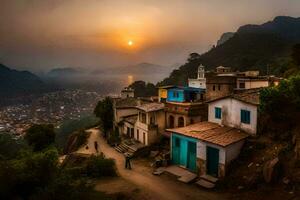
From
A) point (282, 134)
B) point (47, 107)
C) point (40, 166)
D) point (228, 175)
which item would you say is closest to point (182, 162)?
point (228, 175)

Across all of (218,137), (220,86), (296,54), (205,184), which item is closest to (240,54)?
(296,54)

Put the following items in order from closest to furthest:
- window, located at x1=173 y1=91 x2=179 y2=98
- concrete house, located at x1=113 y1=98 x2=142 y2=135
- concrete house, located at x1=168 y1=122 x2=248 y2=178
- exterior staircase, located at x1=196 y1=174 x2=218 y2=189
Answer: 1. exterior staircase, located at x1=196 y1=174 x2=218 y2=189
2. concrete house, located at x1=168 y1=122 x2=248 y2=178
3. window, located at x1=173 y1=91 x2=179 y2=98
4. concrete house, located at x1=113 y1=98 x2=142 y2=135

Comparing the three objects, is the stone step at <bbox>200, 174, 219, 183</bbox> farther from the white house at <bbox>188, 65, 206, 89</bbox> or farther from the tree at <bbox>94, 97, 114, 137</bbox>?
the white house at <bbox>188, 65, 206, 89</bbox>

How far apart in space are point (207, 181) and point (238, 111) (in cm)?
678

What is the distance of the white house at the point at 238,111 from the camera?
20.9 m

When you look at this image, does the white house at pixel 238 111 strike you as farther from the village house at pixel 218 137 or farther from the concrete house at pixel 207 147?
the concrete house at pixel 207 147

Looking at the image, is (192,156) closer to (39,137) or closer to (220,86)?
(220,86)

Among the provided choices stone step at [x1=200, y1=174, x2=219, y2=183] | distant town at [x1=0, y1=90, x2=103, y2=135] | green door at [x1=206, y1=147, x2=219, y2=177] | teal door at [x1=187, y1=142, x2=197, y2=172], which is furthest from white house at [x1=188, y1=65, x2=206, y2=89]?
distant town at [x1=0, y1=90, x2=103, y2=135]

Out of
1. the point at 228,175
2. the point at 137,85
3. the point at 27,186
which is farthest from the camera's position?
the point at 137,85

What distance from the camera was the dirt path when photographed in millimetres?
17281

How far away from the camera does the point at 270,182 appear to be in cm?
1639

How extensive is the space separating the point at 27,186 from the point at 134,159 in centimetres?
1664

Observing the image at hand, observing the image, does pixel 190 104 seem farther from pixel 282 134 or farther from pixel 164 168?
pixel 282 134

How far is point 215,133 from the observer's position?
69.6ft
